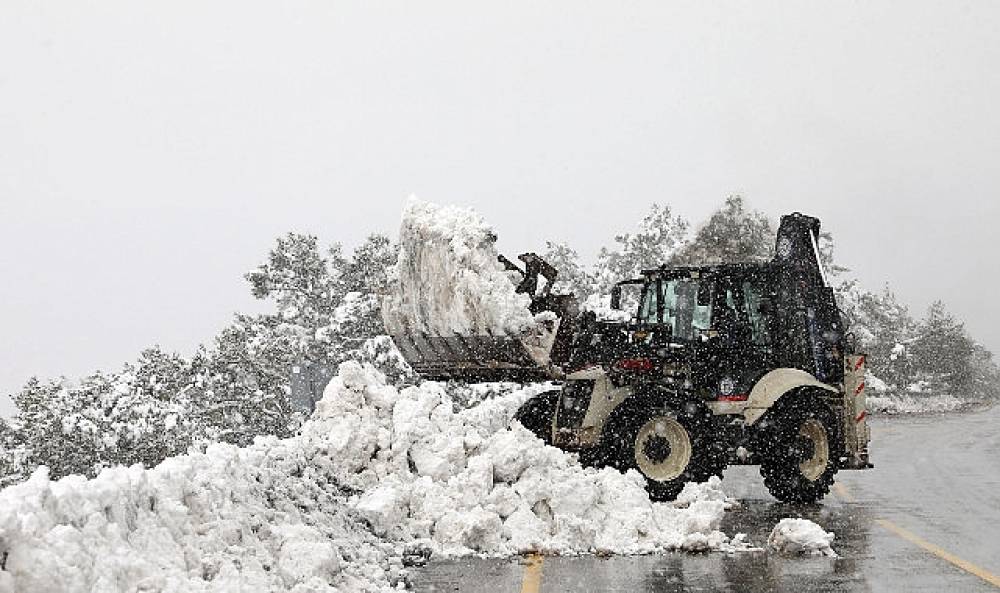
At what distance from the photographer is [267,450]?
10.0m

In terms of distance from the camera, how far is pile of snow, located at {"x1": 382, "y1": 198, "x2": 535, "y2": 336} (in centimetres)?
1236

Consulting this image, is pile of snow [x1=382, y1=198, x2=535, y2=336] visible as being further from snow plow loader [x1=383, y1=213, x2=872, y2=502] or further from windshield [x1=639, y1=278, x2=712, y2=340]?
windshield [x1=639, y1=278, x2=712, y2=340]

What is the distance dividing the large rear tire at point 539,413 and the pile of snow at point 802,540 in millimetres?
4294

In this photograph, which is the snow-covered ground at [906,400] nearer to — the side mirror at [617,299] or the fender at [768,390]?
the side mirror at [617,299]

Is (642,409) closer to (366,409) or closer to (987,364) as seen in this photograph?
(366,409)

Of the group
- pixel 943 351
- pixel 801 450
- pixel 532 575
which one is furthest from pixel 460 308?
pixel 943 351

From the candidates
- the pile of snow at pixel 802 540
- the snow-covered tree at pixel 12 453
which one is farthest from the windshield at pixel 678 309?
the snow-covered tree at pixel 12 453

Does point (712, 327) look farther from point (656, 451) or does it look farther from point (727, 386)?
point (656, 451)

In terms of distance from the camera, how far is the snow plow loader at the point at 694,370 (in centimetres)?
1239

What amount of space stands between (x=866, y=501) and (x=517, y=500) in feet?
18.6

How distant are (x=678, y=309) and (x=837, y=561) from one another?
5.12 m

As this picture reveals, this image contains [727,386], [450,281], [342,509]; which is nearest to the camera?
[342,509]

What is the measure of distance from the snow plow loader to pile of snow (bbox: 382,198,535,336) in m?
0.12

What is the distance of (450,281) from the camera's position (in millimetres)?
12617
